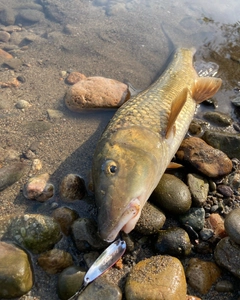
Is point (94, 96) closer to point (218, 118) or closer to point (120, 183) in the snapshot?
point (218, 118)

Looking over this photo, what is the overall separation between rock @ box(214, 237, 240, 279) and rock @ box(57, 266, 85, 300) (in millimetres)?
1465

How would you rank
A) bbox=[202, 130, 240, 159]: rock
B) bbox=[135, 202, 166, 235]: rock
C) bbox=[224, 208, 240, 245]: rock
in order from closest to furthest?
bbox=[224, 208, 240, 245]: rock
bbox=[135, 202, 166, 235]: rock
bbox=[202, 130, 240, 159]: rock

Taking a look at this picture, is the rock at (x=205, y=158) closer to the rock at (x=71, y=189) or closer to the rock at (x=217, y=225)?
the rock at (x=217, y=225)

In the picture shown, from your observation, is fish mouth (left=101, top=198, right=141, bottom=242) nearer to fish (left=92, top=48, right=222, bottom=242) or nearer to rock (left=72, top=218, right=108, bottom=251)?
fish (left=92, top=48, right=222, bottom=242)

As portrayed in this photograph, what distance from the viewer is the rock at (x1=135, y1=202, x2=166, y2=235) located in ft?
10.9

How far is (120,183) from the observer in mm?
3029

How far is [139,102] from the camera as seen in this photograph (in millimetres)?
4258

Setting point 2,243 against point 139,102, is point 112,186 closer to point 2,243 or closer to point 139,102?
point 2,243

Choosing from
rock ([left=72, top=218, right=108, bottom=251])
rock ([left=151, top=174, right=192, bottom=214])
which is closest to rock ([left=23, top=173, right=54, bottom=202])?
rock ([left=72, top=218, right=108, bottom=251])

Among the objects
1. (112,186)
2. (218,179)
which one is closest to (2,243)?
(112,186)

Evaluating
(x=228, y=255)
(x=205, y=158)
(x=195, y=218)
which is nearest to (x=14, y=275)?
(x=195, y=218)

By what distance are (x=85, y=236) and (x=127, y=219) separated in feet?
1.96

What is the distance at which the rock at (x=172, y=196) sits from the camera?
11.4 ft

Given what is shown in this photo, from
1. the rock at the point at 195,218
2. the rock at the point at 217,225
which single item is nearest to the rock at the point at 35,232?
Answer: the rock at the point at 195,218
